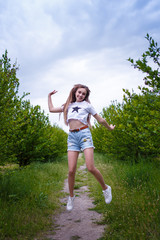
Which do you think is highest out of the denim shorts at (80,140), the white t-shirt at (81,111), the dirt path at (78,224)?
the white t-shirt at (81,111)

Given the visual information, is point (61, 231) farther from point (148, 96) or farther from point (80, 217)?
point (148, 96)

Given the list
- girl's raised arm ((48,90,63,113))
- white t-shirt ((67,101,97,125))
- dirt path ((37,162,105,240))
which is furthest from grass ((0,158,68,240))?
white t-shirt ((67,101,97,125))

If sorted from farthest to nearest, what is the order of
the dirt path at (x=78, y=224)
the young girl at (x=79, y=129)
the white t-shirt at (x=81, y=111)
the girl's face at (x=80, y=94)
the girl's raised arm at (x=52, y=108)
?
the girl's raised arm at (x=52, y=108) → the girl's face at (x=80, y=94) → the white t-shirt at (x=81, y=111) → the young girl at (x=79, y=129) → the dirt path at (x=78, y=224)

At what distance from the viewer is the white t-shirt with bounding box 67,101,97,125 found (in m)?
3.86

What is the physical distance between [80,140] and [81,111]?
56 cm

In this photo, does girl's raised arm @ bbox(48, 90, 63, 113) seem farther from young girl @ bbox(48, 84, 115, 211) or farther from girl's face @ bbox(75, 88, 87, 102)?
girl's face @ bbox(75, 88, 87, 102)

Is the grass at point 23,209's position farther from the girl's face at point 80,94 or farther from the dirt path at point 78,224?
the girl's face at point 80,94

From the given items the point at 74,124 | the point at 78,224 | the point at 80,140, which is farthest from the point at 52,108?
the point at 78,224

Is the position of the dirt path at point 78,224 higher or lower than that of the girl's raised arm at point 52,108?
lower

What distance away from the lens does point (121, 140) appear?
834 cm

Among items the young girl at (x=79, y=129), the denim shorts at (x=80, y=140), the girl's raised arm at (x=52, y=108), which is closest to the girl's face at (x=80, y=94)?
the young girl at (x=79, y=129)

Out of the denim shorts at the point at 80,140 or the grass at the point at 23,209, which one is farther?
the denim shorts at the point at 80,140

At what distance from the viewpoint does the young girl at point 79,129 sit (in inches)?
147

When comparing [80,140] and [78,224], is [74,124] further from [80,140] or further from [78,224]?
[78,224]
